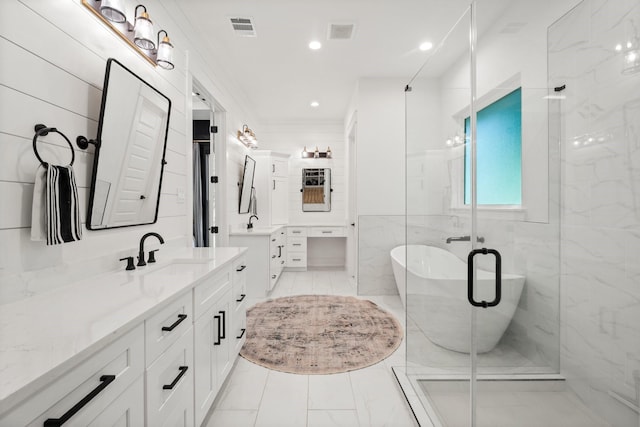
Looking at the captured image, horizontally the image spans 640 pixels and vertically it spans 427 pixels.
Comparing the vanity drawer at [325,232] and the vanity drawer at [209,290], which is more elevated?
the vanity drawer at [325,232]

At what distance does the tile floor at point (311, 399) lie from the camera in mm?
1699

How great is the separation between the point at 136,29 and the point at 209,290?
1.54 m

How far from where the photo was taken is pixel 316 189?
19.1 ft

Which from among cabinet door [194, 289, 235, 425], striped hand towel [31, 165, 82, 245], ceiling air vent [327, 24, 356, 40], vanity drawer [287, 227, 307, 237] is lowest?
cabinet door [194, 289, 235, 425]

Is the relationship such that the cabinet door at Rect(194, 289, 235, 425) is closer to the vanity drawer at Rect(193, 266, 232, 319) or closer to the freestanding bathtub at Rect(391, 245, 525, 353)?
the vanity drawer at Rect(193, 266, 232, 319)

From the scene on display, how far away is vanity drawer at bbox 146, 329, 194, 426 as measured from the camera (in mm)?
1056

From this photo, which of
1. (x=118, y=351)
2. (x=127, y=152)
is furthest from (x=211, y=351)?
(x=127, y=152)

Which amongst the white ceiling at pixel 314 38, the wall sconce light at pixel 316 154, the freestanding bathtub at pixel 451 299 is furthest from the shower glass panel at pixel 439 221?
the wall sconce light at pixel 316 154

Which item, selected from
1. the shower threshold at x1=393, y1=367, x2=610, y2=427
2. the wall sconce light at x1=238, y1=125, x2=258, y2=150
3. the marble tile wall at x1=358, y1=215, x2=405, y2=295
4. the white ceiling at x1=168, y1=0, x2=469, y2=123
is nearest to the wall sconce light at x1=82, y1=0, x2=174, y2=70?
the white ceiling at x1=168, y1=0, x2=469, y2=123

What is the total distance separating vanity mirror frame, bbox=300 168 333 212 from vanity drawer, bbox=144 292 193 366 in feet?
14.6

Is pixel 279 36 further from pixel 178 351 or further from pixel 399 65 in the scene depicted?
pixel 178 351

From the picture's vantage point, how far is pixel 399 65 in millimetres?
3688

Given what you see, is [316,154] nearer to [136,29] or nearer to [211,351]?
[136,29]

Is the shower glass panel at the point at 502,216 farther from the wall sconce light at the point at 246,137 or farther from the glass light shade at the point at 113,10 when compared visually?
the wall sconce light at the point at 246,137
